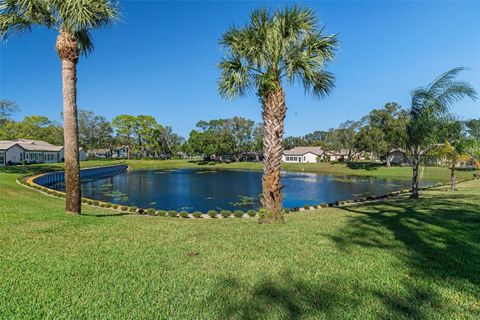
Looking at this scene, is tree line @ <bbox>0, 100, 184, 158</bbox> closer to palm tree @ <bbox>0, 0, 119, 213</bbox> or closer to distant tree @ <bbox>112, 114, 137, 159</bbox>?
distant tree @ <bbox>112, 114, 137, 159</bbox>

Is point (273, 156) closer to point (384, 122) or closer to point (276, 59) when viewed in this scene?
point (276, 59)

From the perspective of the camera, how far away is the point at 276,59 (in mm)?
8758

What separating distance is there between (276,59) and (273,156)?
3.06 m

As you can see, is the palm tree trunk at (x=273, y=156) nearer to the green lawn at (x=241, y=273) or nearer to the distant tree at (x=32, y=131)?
the green lawn at (x=241, y=273)

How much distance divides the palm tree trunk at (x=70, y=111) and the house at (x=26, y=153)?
48582 millimetres

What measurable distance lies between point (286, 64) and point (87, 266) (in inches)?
300

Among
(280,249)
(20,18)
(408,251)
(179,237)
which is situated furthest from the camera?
(20,18)

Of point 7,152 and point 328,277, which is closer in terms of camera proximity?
point 328,277

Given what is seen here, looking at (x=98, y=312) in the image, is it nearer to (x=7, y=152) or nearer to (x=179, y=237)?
(x=179, y=237)

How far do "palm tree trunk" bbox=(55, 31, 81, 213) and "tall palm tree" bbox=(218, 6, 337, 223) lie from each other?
209 inches

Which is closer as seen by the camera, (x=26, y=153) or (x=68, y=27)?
(x=68, y=27)

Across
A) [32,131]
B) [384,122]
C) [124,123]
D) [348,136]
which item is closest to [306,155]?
[348,136]

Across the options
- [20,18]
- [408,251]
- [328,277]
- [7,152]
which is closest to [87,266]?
[328,277]

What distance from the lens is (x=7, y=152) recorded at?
4684 cm
